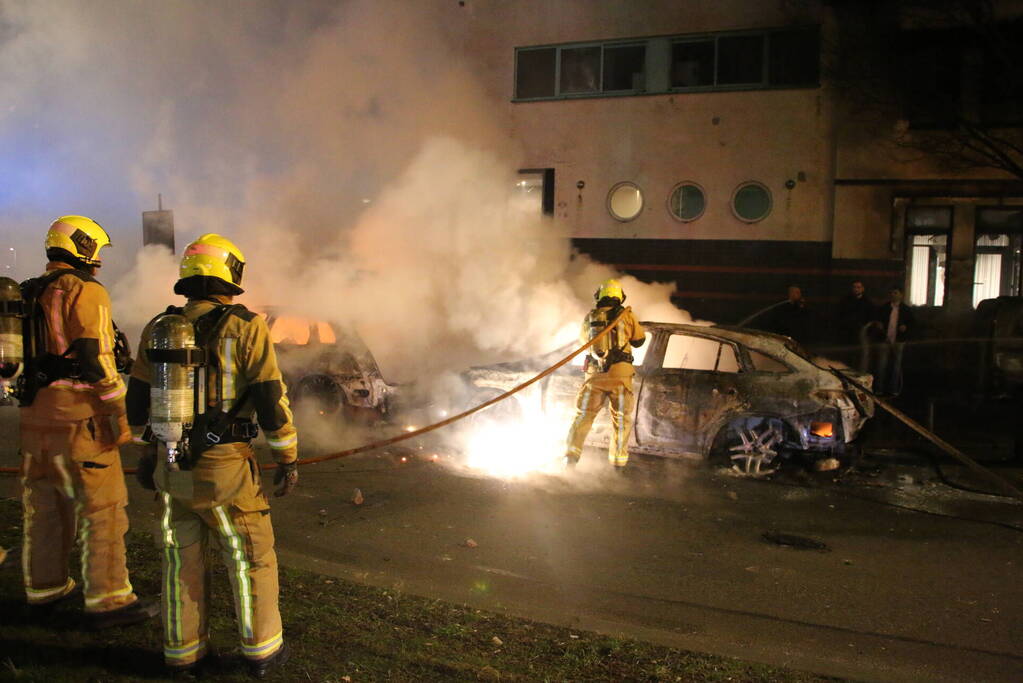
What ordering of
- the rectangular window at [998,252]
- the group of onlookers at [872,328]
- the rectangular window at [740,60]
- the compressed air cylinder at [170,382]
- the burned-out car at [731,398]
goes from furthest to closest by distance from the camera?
the rectangular window at [740,60], the rectangular window at [998,252], the group of onlookers at [872,328], the burned-out car at [731,398], the compressed air cylinder at [170,382]

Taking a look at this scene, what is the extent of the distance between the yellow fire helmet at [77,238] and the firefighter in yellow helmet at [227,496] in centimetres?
110

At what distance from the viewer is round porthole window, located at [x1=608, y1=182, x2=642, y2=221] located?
1494 cm

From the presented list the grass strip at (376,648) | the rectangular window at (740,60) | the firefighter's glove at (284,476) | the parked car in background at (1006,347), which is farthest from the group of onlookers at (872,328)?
the firefighter's glove at (284,476)

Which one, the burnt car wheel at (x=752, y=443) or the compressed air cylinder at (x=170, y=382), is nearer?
the compressed air cylinder at (x=170, y=382)

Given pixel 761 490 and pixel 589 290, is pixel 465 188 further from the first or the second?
pixel 761 490

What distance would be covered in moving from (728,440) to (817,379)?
0.97 metres

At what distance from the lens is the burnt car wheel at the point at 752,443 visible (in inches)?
290

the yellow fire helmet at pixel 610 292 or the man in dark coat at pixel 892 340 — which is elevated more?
the yellow fire helmet at pixel 610 292

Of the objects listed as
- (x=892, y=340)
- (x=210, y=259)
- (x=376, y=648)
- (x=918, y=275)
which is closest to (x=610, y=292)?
(x=376, y=648)

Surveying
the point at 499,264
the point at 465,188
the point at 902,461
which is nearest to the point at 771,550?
the point at 902,461

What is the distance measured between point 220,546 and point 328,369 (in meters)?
5.85

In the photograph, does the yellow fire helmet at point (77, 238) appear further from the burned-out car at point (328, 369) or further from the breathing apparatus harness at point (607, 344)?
the burned-out car at point (328, 369)

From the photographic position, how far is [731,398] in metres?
7.35

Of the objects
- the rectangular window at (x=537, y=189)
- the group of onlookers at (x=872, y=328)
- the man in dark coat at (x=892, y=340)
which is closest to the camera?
the group of onlookers at (x=872, y=328)
